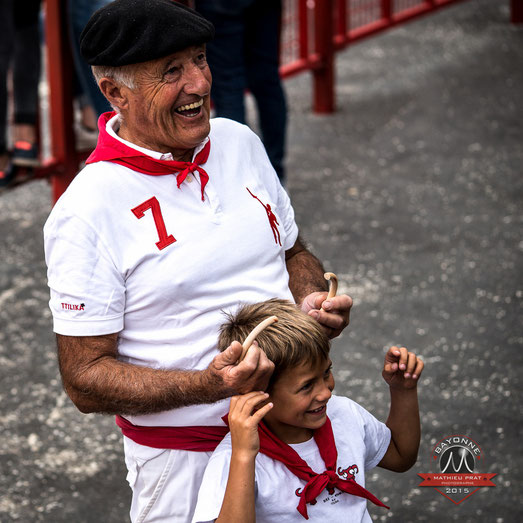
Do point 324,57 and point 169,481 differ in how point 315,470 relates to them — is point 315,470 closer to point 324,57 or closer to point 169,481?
point 169,481

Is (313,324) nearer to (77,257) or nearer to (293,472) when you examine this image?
(293,472)

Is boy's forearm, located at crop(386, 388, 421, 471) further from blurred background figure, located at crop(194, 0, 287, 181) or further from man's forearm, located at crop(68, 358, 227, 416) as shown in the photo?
blurred background figure, located at crop(194, 0, 287, 181)

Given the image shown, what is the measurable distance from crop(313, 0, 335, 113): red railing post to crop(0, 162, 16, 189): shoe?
2.74 metres

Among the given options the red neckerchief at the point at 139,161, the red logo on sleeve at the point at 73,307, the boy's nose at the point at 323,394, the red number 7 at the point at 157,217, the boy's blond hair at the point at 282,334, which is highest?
the red neckerchief at the point at 139,161

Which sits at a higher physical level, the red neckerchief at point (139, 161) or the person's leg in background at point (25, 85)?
the red neckerchief at point (139, 161)

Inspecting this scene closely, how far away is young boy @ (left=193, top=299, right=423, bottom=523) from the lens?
1838mm

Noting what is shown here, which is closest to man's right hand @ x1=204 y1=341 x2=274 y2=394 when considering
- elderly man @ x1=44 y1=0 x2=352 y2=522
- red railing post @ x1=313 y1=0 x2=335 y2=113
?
elderly man @ x1=44 y1=0 x2=352 y2=522

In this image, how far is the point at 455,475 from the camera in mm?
2619

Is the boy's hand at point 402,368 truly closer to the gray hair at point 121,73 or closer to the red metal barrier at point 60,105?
the gray hair at point 121,73

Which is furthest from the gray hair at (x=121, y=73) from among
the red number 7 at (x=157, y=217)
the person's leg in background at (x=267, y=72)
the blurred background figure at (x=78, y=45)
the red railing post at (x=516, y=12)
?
the red railing post at (x=516, y=12)

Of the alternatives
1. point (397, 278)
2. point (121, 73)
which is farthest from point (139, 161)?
point (397, 278)

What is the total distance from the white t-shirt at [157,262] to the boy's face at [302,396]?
14 cm

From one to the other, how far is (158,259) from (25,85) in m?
3.00

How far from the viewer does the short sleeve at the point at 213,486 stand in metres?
1.88
